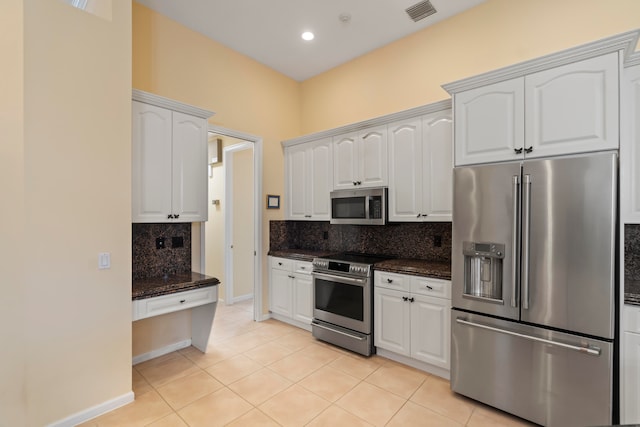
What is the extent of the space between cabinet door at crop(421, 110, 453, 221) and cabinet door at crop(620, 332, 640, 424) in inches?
55.8

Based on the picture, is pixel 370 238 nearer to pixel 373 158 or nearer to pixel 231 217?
pixel 373 158

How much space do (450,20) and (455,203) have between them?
2.12m

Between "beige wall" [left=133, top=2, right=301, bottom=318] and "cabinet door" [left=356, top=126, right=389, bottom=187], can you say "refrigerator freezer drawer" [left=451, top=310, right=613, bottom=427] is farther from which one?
"beige wall" [left=133, top=2, right=301, bottom=318]

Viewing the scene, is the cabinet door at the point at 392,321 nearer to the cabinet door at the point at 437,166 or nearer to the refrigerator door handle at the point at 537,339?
the refrigerator door handle at the point at 537,339

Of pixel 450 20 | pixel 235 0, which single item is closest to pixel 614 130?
pixel 450 20

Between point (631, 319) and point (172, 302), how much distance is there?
10.8 feet

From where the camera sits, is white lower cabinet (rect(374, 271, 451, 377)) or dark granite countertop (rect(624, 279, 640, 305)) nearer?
dark granite countertop (rect(624, 279, 640, 305))

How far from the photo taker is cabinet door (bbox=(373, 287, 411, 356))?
2.81m

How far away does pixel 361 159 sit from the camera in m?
3.46

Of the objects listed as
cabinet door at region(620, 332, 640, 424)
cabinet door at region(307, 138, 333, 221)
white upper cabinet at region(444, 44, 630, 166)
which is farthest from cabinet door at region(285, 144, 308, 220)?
cabinet door at region(620, 332, 640, 424)

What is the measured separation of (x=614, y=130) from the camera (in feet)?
Result: 5.91

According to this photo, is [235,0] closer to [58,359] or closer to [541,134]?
[541,134]

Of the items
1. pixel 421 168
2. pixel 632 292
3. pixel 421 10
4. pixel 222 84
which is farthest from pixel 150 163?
pixel 632 292

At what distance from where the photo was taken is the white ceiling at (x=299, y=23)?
2.93 meters
